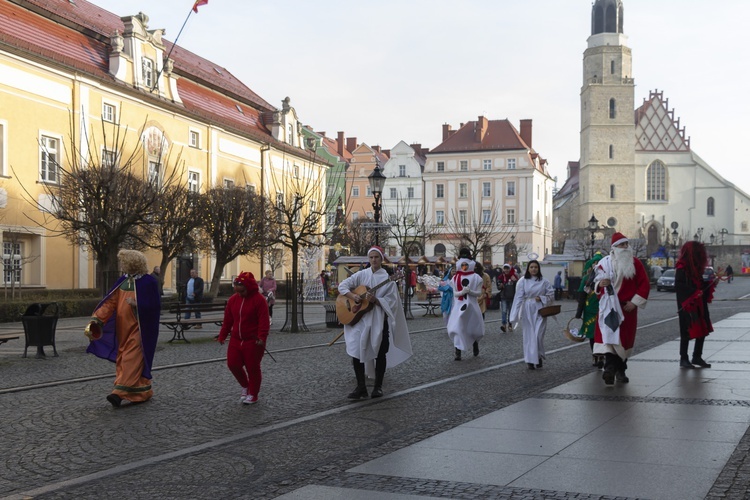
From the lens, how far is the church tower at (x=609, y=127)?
10181 cm

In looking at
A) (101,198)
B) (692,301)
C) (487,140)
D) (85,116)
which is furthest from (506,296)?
(487,140)

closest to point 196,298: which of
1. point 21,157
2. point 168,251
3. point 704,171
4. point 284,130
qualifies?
point 168,251

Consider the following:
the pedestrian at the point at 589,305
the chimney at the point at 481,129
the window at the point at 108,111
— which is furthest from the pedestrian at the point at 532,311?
the chimney at the point at 481,129

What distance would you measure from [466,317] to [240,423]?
6459mm

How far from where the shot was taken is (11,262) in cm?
3173

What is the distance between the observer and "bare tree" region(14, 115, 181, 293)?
73.2 feet

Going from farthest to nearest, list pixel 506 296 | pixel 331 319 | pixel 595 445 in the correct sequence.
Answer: pixel 331 319, pixel 506 296, pixel 595 445

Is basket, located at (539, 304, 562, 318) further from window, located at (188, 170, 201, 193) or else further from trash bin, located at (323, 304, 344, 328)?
window, located at (188, 170, 201, 193)

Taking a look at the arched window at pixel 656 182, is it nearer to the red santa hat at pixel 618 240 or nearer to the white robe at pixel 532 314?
the white robe at pixel 532 314

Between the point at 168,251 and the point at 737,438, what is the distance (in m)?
29.4

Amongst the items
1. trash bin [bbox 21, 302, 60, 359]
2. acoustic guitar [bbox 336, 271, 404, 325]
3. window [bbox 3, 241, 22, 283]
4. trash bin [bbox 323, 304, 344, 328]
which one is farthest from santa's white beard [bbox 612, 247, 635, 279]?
window [bbox 3, 241, 22, 283]

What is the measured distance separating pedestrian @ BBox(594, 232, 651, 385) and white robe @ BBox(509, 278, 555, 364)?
6.14 ft

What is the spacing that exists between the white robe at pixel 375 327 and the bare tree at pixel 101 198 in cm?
937

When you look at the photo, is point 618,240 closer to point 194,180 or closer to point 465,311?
point 465,311
